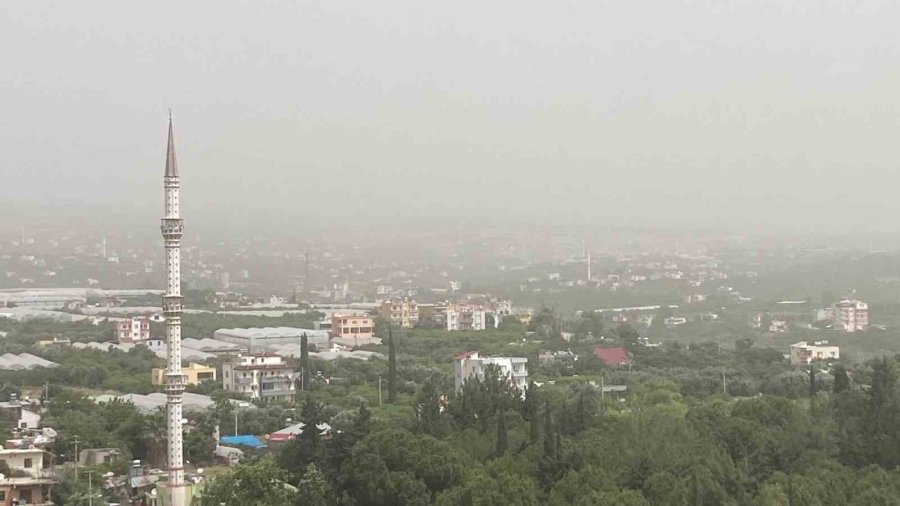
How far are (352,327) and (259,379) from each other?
60.7 feet

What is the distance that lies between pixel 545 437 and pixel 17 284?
7537 centimetres

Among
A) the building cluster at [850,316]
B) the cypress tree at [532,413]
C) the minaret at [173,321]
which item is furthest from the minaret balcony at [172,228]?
the building cluster at [850,316]

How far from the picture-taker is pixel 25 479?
24.4m

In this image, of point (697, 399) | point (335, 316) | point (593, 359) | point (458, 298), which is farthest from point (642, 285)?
Result: point (697, 399)

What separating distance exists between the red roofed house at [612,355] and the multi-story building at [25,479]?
26047 millimetres

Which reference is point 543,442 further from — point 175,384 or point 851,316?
point 851,316

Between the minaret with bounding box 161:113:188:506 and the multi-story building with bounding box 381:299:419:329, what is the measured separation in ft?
124

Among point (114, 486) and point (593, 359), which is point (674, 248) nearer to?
point (593, 359)

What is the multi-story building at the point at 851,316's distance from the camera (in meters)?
70.2

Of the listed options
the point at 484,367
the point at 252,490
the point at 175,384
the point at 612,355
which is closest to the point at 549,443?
the point at 252,490

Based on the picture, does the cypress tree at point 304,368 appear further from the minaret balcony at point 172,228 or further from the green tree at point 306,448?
the green tree at point 306,448

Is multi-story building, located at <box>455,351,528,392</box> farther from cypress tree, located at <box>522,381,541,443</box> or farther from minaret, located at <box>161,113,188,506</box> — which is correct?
minaret, located at <box>161,113,188,506</box>

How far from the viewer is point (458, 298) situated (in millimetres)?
80500

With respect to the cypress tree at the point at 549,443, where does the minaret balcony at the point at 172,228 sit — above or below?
above
